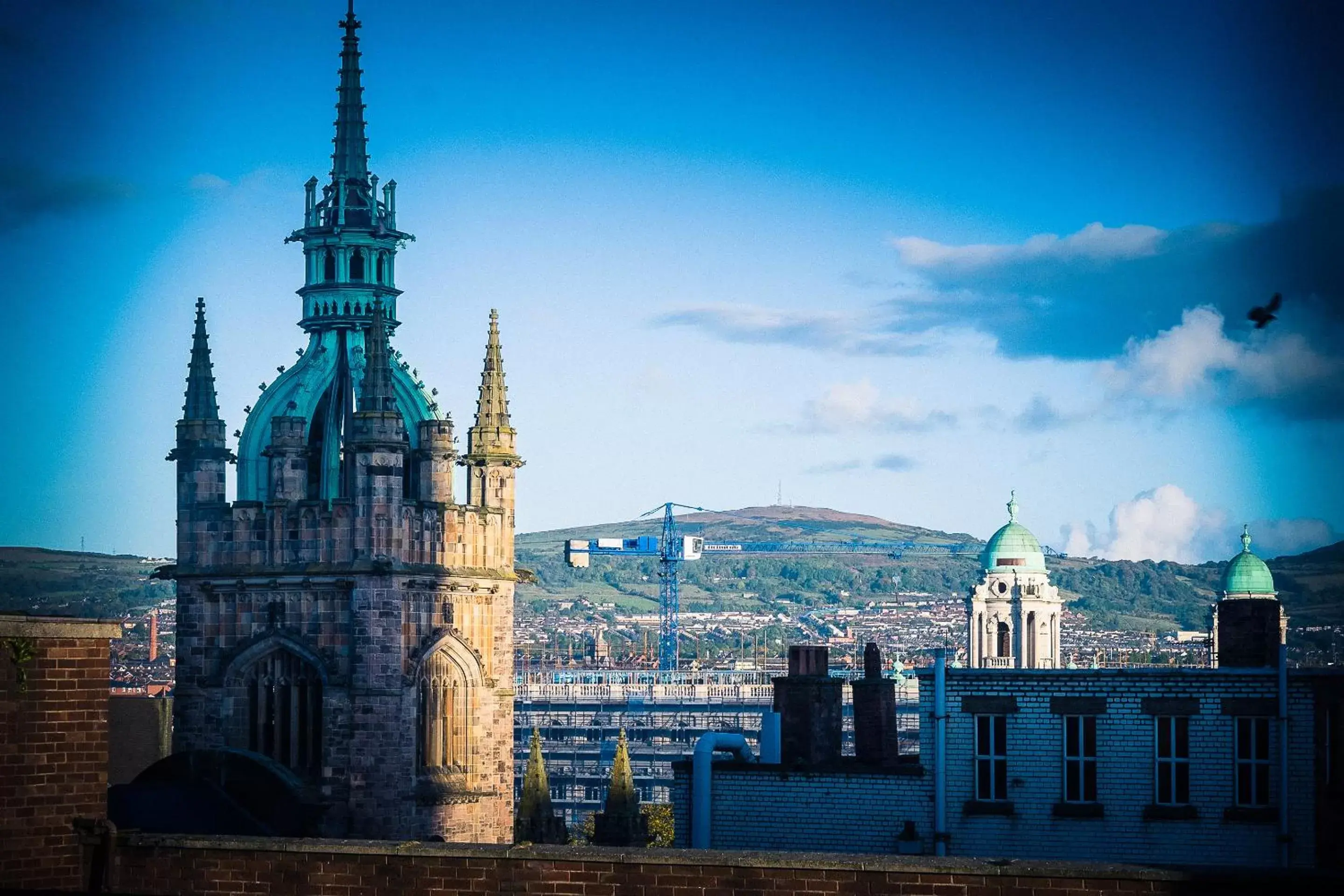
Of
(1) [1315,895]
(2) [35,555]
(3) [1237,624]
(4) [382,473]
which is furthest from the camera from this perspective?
(2) [35,555]

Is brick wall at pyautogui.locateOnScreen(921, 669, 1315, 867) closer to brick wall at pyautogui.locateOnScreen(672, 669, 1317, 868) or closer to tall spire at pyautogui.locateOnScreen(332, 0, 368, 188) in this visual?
brick wall at pyautogui.locateOnScreen(672, 669, 1317, 868)

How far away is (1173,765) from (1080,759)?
1.59m

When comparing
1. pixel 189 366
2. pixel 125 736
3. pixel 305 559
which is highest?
pixel 189 366

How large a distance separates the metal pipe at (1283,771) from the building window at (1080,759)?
10.3 ft

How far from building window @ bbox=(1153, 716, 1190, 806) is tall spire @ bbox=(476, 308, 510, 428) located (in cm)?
2791

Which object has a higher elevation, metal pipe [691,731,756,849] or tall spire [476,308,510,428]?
tall spire [476,308,510,428]

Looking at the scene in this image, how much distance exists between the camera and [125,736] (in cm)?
6650

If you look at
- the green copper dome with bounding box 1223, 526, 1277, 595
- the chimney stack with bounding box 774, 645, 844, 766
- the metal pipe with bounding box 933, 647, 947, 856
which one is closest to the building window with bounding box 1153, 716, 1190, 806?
the metal pipe with bounding box 933, 647, 947, 856

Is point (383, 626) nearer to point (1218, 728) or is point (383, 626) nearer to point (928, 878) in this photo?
point (1218, 728)

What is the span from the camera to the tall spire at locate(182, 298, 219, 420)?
6412cm

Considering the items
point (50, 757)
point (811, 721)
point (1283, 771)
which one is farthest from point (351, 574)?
point (50, 757)

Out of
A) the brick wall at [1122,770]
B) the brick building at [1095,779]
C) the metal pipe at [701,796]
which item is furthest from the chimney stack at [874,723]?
the metal pipe at [701,796]

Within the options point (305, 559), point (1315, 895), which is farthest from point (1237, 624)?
point (305, 559)

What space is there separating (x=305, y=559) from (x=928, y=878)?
3520cm
